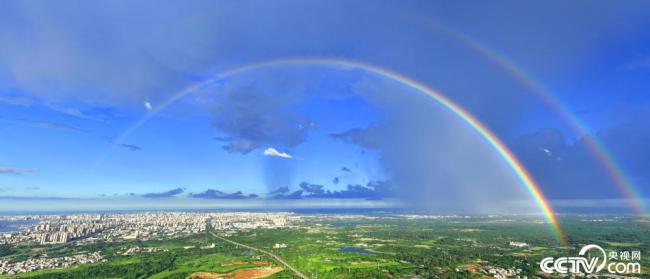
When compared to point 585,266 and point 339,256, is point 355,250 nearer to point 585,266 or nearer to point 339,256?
point 339,256

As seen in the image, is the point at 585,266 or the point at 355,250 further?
the point at 355,250

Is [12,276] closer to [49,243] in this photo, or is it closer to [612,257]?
[49,243]

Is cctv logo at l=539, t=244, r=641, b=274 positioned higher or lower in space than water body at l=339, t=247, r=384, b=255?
higher

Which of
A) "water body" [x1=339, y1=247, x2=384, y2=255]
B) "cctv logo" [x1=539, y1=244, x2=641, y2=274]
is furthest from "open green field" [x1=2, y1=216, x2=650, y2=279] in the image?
"cctv logo" [x1=539, y1=244, x2=641, y2=274]

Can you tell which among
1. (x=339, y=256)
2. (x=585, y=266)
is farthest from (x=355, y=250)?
(x=585, y=266)

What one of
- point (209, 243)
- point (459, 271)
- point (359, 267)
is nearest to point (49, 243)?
point (209, 243)

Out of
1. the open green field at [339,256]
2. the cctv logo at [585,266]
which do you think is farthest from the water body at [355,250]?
the cctv logo at [585,266]

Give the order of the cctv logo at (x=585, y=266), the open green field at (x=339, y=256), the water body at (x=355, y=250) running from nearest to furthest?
the cctv logo at (x=585, y=266) < the open green field at (x=339, y=256) < the water body at (x=355, y=250)

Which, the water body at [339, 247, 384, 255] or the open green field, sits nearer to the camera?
the open green field

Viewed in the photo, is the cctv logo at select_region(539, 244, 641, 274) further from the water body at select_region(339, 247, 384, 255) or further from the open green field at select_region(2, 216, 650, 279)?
the water body at select_region(339, 247, 384, 255)

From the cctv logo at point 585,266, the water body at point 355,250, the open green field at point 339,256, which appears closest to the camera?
the cctv logo at point 585,266

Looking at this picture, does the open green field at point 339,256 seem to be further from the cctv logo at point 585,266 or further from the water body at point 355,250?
the cctv logo at point 585,266
